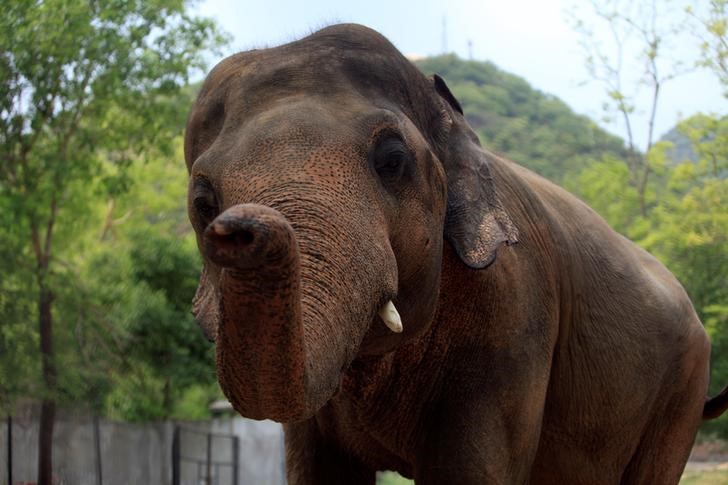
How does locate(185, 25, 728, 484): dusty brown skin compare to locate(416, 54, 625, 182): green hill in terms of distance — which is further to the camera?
locate(416, 54, 625, 182): green hill

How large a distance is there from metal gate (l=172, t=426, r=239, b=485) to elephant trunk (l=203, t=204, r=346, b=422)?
13.6m

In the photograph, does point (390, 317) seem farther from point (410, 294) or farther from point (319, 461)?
point (319, 461)

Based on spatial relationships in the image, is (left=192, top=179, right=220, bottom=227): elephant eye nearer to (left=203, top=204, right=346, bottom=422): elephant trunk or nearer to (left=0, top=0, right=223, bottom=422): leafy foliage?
(left=203, top=204, right=346, bottom=422): elephant trunk

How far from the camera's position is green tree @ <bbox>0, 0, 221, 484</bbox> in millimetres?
12008

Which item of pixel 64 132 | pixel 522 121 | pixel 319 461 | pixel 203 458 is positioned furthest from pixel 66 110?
pixel 522 121

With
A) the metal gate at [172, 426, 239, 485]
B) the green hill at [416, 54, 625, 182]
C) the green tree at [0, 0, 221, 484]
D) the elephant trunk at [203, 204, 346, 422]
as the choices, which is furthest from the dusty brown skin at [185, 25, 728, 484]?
the green hill at [416, 54, 625, 182]

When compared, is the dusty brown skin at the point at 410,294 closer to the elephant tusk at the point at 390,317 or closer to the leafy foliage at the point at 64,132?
the elephant tusk at the point at 390,317

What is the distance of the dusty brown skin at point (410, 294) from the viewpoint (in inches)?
116

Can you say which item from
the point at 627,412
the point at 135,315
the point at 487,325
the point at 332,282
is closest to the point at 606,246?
the point at 627,412

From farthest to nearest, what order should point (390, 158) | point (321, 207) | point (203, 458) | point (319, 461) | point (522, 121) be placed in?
point (522, 121) → point (203, 458) → point (319, 461) → point (390, 158) → point (321, 207)

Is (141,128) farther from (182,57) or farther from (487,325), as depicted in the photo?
(487,325)

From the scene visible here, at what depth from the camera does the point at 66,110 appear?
13.2m

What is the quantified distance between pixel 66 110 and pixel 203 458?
20.3 feet

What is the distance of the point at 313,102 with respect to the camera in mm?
3639
